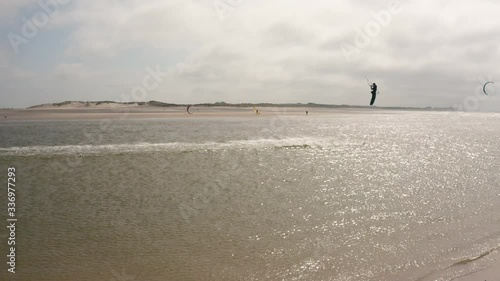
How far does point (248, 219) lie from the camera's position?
10.5 m

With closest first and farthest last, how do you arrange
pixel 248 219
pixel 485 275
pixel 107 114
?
pixel 485 275, pixel 248 219, pixel 107 114

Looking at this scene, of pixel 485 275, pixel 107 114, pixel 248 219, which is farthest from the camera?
pixel 107 114

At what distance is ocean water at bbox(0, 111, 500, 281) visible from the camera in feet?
24.9

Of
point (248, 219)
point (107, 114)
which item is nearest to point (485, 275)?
point (248, 219)

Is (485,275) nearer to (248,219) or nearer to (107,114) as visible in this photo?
(248,219)

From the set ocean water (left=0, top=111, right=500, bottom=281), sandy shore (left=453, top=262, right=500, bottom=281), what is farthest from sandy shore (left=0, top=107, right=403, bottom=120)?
sandy shore (left=453, top=262, right=500, bottom=281)

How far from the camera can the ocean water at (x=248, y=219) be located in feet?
24.9

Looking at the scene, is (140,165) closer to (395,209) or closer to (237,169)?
(237,169)

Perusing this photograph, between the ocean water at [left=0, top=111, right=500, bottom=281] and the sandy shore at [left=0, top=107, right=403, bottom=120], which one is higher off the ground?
the sandy shore at [left=0, top=107, right=403, bottom=120]

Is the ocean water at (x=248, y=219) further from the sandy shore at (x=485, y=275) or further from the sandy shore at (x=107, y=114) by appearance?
the sandy shore at (x=107, y=114)

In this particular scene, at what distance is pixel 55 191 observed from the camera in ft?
43.5

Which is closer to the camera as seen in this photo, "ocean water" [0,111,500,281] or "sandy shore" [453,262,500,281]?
"sandy shore" [453,262,500,281]

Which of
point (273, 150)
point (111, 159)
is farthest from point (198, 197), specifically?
point (273, 150)

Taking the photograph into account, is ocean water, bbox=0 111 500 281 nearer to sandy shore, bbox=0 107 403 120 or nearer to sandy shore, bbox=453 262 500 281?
sandy shore, bbox=453 262 500 281
